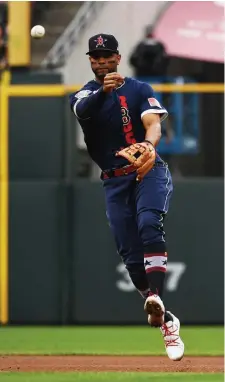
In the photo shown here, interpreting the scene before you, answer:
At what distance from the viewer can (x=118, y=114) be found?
7.29 m

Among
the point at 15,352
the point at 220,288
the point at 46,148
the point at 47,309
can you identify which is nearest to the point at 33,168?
the point at 46,148

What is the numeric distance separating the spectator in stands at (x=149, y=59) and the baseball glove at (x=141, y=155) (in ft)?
16.8

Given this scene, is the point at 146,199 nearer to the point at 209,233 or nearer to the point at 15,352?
the point at 15,352

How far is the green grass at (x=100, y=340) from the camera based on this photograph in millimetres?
8672

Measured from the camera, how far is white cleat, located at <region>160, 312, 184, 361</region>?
22.8 feet

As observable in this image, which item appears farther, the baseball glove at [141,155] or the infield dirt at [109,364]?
the infield dirt at [109,364]

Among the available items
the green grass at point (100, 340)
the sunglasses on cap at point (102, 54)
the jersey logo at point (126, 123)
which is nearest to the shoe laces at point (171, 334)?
the jersey logo at point (126, 123)

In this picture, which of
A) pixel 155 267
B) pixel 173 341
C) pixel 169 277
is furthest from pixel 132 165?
pixel 169 277

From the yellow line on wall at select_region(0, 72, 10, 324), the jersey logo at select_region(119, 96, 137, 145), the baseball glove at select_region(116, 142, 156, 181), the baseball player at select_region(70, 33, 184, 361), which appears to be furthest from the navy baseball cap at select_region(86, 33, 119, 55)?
the yellow line on wall at select_region(0, 72, 10, 324)

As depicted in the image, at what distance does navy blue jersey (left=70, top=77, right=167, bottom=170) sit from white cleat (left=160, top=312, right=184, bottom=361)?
1100 mm

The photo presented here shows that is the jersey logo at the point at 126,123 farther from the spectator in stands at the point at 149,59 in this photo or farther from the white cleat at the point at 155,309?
the spectator in stands at the point at 149,59

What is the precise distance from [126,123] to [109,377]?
1.69 m

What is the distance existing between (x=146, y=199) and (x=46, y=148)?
4075 millimetres

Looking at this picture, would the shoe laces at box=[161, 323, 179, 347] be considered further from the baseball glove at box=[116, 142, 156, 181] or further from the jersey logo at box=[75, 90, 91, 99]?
the jersey logo at box=[75, 90, 91, 99]
